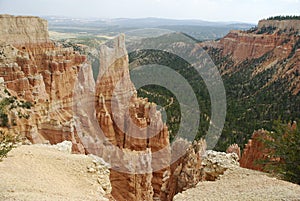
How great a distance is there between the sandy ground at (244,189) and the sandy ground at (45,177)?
270 cm

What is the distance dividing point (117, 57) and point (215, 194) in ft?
52.3

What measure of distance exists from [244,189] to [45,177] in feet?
18.0

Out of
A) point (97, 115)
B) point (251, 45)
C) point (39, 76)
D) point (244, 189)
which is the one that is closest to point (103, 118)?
point (97, 115)

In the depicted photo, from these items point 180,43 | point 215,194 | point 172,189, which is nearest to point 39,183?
point 215,194

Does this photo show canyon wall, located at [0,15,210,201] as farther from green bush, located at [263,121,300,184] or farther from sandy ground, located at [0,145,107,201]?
sandy ground, located at [0,145,107,201]

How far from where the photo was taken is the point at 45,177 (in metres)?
8.42

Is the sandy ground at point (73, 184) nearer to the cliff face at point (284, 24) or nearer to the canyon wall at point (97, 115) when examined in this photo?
the canyon wall at point (97, 115)

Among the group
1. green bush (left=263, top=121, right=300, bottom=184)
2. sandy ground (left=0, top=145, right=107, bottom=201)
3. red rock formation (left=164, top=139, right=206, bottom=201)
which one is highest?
green bush (left=263, top=121, right=300, bottom=184)

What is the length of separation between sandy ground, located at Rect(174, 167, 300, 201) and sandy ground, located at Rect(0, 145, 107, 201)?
270 cm

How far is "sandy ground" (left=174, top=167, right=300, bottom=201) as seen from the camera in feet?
24.0

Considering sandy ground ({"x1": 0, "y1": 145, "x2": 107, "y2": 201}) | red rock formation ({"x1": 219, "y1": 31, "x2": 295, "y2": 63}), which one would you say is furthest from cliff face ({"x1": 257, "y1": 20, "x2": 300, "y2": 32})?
sandy ground ({"x1": 0, "y1": 145, "x2": 107, "y2": 201})

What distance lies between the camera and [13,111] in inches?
654

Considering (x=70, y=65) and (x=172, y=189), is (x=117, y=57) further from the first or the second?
(x=172, y=189)

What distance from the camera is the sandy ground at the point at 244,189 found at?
7303mm
